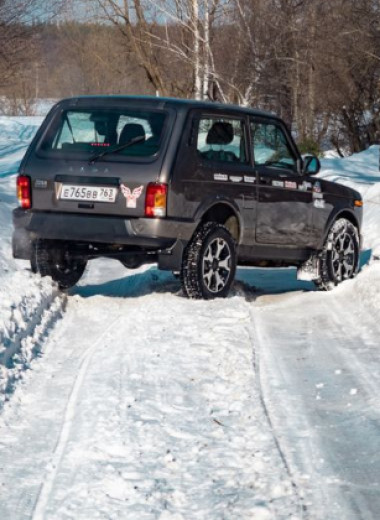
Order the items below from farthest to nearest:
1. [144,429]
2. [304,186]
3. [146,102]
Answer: [304,186] < [146,102] < [144,429]

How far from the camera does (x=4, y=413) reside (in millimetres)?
5238

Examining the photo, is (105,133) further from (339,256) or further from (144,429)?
(144,429)

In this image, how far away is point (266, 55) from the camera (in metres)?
32.9

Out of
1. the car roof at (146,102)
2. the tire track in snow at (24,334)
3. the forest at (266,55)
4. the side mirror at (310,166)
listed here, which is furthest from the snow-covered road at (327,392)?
the forest at (266,55)

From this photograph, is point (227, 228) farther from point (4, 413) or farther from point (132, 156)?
point (4, 413)

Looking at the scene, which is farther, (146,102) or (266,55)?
(266,55)

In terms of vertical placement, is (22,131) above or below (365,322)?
below

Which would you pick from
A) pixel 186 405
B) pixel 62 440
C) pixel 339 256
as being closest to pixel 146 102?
pixel 339 256

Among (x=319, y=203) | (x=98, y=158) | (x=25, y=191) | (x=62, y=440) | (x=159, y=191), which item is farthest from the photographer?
(x=319, y=203)

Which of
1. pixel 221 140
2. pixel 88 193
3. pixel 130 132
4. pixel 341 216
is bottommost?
pixel 341 216

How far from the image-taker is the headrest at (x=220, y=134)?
29.1 ft

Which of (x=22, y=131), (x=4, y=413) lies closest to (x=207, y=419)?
(x=4, y=413)

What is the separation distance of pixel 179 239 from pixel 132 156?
75cm

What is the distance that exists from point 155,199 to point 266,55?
84.1 ft
